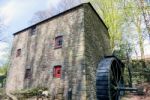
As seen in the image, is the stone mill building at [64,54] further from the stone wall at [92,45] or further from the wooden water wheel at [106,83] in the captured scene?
the wooden water wheel at [106,83]

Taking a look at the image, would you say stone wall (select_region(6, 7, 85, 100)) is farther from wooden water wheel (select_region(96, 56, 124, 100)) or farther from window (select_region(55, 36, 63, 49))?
wooden water wheel (select_region(96, 56, 124, 100))

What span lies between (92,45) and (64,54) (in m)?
2.40

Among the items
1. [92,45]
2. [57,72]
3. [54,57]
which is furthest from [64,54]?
[92,45]

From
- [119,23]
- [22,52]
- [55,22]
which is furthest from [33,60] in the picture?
[119,23]

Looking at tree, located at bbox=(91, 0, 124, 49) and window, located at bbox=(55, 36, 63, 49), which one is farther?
tree, located at bbox=(91, 0, 124, 49)

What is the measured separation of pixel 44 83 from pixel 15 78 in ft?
17.3

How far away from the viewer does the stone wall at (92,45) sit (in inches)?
533

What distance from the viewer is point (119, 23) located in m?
21.4

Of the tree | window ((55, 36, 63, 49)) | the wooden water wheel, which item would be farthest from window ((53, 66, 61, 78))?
the tree

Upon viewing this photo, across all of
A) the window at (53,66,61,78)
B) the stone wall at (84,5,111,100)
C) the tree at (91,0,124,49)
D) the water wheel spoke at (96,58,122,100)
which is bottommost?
the water wheel spoke at (96,58,122,100)

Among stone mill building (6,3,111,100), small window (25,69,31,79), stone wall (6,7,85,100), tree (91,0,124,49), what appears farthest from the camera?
tree (91,0,124,49)

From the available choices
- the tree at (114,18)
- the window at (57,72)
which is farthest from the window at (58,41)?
the tree at (114,18)

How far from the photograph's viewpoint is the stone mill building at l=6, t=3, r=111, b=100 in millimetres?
13477

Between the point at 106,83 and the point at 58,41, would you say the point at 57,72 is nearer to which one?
the point at 58,41
